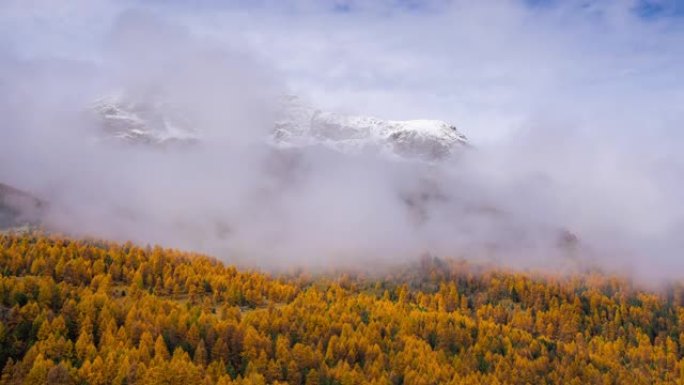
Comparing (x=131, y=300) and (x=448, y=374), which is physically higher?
(x=131, y=300)

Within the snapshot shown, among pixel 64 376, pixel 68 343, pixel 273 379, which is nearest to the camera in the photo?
pixel 64 376

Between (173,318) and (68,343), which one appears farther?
(173,318)

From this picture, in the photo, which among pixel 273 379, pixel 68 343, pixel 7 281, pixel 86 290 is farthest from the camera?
pixel 86 290

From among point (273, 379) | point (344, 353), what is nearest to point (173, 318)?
point (273, 379)

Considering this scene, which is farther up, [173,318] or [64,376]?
[173,318]

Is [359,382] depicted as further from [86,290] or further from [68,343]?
[86,290]

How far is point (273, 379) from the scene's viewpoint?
152250 millimetres

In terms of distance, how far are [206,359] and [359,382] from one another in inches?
1552

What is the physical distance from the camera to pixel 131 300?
191875 millimetres

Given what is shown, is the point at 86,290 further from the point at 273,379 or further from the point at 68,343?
the point at 273,379

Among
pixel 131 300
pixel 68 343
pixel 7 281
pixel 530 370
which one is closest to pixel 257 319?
pixel 131 300

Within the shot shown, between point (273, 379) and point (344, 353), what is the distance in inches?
1115

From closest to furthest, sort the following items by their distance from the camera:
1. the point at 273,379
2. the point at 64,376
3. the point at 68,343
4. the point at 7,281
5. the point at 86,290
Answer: the point at 64,376 < the point at 68,343 < the point at 273,379 < the point at 7,281 < the point at 86,290

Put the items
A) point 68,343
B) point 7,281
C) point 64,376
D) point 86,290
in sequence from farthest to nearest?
point 86,290
point 7,281
point 68,343
point 64,376
